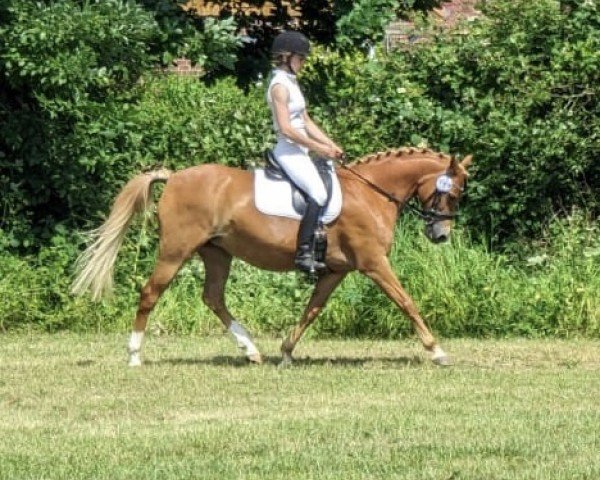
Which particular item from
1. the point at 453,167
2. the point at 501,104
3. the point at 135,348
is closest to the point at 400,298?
the point at 453,167

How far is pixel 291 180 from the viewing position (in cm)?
1303

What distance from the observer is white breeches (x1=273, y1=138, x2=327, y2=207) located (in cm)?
1293

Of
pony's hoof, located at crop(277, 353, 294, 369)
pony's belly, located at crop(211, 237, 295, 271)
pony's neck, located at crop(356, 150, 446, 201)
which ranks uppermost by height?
pony's neck, located at crop(356, 150, 446, 201)

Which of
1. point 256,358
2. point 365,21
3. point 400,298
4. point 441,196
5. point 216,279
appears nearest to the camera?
point 400,298

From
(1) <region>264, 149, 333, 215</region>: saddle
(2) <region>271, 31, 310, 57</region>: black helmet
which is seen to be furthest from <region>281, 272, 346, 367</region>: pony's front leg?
(2) <region>271, 31, 310, 57</region>: black helmet

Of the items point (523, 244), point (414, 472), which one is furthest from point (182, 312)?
point (414, 472)

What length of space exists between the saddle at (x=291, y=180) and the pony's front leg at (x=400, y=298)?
642 mm

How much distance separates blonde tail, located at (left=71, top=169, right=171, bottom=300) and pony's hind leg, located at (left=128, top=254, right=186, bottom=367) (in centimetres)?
36

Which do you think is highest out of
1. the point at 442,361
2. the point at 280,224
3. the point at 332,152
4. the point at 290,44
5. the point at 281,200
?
the point at 290,44

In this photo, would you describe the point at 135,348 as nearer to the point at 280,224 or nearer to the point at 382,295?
the point at 280,224

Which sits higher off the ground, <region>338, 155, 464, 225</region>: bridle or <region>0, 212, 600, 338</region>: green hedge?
<region>338, 155, 464, 225</region>: bridle

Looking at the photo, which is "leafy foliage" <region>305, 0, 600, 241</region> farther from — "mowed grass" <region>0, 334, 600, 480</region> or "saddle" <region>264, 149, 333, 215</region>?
"saddle" <region>264, 149, 333, 215</region>

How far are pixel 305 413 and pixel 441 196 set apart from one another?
3344 millimetres

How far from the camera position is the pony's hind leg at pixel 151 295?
13.3 metres
